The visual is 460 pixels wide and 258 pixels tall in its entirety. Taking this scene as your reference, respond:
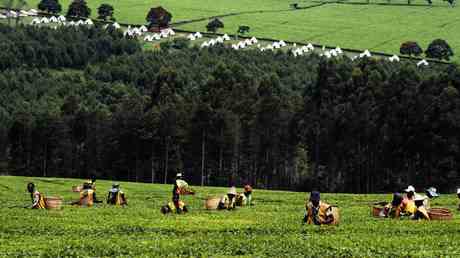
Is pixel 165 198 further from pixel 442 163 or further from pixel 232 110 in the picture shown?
pixel 232 110

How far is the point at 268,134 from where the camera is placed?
134m

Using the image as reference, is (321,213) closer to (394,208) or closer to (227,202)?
(394,208)

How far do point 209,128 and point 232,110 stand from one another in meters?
5.71

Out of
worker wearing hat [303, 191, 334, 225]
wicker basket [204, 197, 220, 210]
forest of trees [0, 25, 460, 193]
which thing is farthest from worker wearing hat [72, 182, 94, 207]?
forest of trees [0, 25, 460, 193]

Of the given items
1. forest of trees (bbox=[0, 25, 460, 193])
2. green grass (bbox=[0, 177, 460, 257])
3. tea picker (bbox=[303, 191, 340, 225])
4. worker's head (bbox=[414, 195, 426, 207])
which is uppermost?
forest of trees (bbox=[0, 25, 460, 193])

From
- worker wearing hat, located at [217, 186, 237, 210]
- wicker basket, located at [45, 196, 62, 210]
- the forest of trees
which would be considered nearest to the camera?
wicker basket, located at [45, 196, 62, 210]

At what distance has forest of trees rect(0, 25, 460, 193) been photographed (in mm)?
114062

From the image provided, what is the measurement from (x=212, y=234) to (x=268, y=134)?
97.9 m

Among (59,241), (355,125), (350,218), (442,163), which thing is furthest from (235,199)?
(355,125)

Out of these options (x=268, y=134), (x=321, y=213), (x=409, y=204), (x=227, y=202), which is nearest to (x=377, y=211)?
(x=409, y=204)

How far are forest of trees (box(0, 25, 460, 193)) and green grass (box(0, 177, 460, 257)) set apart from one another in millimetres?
63776

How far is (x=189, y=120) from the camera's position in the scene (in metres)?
131

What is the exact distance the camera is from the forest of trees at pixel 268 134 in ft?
374

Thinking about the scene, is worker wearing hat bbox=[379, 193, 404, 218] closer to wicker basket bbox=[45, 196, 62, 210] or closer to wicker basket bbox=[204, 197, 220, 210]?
wicker basket bbox=[204, 197, 220, 210]
